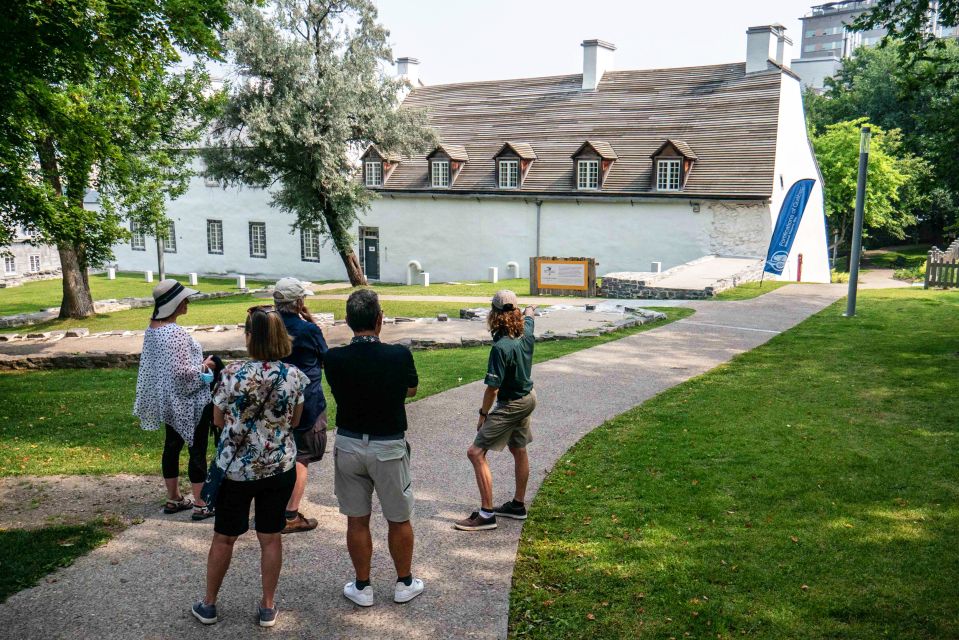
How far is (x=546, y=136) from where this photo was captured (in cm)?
3941

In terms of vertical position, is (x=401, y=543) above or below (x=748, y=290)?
below

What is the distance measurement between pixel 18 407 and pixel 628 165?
28.9 m

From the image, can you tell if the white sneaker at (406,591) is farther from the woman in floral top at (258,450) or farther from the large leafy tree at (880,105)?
the large leafy tree at (880,105)

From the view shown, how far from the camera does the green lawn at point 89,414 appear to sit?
8965mm

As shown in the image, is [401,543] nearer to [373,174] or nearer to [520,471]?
[520,471]

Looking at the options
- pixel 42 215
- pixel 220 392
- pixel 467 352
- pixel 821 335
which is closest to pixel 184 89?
pixel 42 215

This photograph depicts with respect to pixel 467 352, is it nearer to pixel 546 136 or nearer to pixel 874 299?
pixel 874 299

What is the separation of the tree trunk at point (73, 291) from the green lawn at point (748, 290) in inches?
771

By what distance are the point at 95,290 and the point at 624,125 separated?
26.1 metres

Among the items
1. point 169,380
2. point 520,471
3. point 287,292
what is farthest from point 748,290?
point 169,380

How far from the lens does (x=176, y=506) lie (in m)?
7.25

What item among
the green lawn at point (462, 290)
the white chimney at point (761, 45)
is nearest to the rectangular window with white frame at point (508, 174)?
the green lawn at point (462, 290)

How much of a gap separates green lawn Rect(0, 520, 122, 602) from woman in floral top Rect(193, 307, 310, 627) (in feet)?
4.93

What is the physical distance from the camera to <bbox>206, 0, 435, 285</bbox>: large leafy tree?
29.8 m
